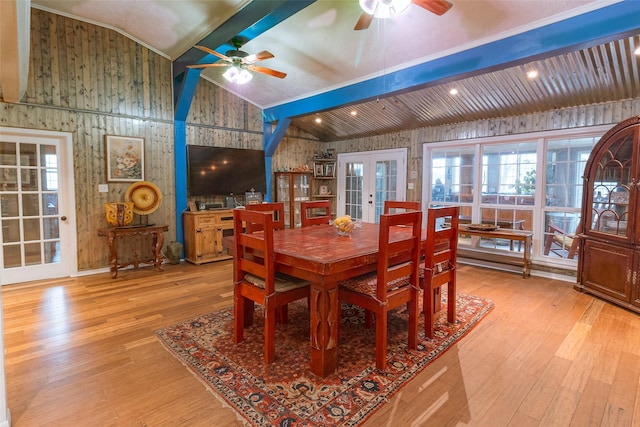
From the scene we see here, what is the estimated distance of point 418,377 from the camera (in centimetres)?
213

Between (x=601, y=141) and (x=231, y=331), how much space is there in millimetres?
4422

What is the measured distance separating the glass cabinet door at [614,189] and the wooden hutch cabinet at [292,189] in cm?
468

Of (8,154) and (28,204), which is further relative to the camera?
(28,204)

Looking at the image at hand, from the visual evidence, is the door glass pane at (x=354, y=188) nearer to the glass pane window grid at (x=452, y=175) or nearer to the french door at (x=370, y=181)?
the french door at (x=370, y=181)

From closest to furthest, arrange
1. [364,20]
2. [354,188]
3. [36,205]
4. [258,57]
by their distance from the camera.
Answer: [364,20]
[258,57]
[36,205]
[354,188]

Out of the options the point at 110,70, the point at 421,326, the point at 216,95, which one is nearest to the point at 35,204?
the point at 110,70

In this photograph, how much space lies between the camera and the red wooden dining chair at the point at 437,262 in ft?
8.27

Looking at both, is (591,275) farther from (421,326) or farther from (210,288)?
(210,288)

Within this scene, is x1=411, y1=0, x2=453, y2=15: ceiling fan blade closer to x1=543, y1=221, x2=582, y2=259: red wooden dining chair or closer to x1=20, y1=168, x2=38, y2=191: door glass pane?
x1=543, y1=221, x2=582, y2=259: red wooden dining chair

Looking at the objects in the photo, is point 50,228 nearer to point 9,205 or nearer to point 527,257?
point 9,205

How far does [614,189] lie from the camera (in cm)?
348

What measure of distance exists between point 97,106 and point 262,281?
13.0 feet

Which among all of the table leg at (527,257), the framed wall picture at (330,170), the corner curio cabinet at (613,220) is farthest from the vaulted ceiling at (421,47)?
the framed wall picture at (330,170)

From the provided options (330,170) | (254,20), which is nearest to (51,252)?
(254,20)
